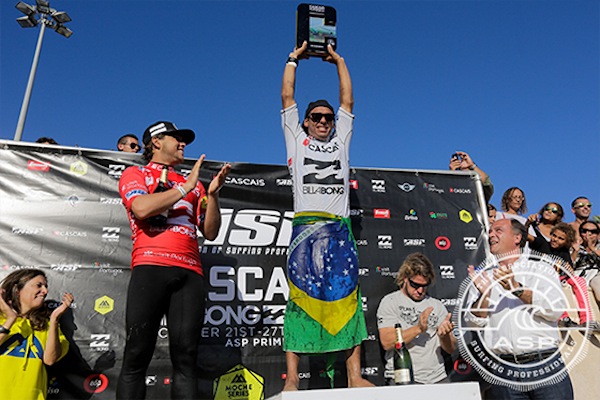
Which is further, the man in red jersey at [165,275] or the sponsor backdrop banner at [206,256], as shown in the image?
the sponsor backdrop banner at [206,256]

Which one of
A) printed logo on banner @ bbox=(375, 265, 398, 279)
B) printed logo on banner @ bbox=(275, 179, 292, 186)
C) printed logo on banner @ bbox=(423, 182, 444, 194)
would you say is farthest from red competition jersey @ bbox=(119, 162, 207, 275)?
printed logo on banner @ bbox=(423, 182, 444, 194)

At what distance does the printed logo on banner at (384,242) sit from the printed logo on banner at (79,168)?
8.89ft

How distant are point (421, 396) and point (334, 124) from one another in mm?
1979

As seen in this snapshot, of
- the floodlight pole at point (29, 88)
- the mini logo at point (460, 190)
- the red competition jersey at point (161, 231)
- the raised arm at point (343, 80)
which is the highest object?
the floodlight pole at point (29, 88)

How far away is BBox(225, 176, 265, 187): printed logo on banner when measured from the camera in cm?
411

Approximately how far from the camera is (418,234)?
434cm

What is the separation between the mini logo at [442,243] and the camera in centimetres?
435

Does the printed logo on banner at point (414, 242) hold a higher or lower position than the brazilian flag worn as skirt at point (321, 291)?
higher

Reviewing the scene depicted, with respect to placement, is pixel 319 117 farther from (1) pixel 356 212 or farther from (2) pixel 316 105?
(1) pixel 356 212

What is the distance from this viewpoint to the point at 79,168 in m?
3.81

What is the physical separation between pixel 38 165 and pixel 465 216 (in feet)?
13.2

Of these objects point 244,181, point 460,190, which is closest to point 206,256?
point 244,181

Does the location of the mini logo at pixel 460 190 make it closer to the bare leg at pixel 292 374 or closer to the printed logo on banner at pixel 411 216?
the printed logo on banner at pixel 411 216

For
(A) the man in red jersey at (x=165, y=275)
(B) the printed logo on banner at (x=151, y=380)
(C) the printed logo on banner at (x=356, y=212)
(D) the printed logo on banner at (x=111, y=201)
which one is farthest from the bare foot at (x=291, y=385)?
(D) the printed logo on banner at (x=111, y=201)
